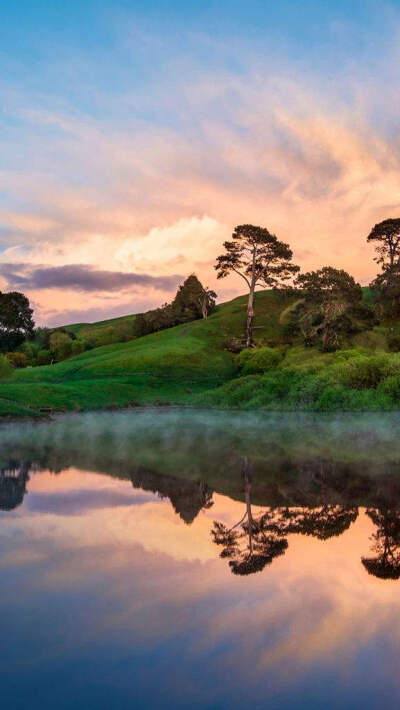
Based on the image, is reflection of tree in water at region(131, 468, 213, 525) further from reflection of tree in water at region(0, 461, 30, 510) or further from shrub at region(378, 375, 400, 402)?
shrub at region(378, 375, 400, 402)

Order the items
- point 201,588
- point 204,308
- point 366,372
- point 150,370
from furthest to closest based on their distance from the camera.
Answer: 1. point 204,308
2. point 150,370
3. point 366,372
4. point 201,588

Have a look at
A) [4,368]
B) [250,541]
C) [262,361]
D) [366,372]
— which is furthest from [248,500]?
[262,361]

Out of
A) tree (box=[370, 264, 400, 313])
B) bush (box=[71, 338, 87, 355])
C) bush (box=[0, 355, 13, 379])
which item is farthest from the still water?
bush (box=[71, 338, 87, 355])

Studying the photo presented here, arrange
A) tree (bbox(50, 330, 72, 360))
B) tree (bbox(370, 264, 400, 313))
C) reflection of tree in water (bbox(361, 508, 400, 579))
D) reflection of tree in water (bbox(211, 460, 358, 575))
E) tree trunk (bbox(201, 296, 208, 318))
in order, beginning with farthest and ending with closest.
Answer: tree trunk (bbox(201, 296, 208, 318)), tree (bbox(50, 330, 72, 360)), tree (bbox(370, 264, 400, 313)), reflection of tree in water (bbox(211, 460, 358, 575)), reflection of tree in water (bbox(361, 508, 400, 579))

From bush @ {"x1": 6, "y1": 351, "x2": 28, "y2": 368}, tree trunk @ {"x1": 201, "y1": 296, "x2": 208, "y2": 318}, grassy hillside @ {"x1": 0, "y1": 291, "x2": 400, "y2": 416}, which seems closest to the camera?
grassy hillside @ {"x1": 0, "y1": 291, "x2": 400, "y2": 416}

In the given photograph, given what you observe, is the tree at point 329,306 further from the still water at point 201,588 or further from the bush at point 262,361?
the still water at point 201,588

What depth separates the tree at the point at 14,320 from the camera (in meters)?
110

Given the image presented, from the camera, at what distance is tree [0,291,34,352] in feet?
359

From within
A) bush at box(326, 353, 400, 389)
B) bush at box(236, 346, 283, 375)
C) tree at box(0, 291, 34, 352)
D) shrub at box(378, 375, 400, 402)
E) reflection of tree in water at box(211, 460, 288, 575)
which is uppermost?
tree at box(0, 291, 34, 352)

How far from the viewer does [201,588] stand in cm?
734

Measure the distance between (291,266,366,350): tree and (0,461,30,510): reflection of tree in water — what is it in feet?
184

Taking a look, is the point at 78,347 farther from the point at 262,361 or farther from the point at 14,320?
the point at 262,361

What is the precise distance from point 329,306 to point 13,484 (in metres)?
60.7

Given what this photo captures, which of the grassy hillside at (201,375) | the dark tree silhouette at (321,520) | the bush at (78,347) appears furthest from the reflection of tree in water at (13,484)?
the bush at (78,347)
